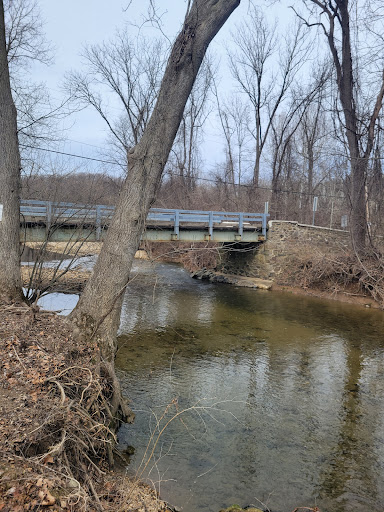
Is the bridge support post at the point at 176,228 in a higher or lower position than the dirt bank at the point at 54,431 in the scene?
higher

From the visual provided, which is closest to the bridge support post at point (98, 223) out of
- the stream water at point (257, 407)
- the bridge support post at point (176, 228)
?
the stream water at point (257, 407)

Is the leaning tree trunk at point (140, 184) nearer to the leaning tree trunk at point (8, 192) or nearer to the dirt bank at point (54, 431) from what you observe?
the dirt bank at point (54, 431)

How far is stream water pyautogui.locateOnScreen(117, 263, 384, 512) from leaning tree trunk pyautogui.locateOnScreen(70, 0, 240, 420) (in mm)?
1589

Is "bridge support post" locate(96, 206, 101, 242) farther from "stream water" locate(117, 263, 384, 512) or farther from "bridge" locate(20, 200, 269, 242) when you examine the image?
"stream water" locate(117, 263, 384, 512)

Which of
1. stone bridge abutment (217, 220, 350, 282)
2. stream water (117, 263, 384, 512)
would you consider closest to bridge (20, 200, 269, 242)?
stone bridge abutment (217, 220, 350, 282)

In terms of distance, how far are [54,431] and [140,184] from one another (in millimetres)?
3639

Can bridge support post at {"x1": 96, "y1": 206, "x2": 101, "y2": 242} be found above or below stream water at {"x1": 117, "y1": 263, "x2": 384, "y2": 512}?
above

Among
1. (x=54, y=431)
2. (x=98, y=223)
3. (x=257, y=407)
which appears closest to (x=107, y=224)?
(x=98, y=223)

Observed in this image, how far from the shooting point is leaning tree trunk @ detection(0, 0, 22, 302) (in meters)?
7.41

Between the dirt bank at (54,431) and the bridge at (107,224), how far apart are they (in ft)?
14.4

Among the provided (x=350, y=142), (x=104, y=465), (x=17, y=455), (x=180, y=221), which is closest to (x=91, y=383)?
(x=104, y=465)

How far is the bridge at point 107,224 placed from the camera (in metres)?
9.84

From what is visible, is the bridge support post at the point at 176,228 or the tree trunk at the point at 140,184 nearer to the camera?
the tree trunk at the point at 140,184

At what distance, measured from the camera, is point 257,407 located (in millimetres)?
6727
